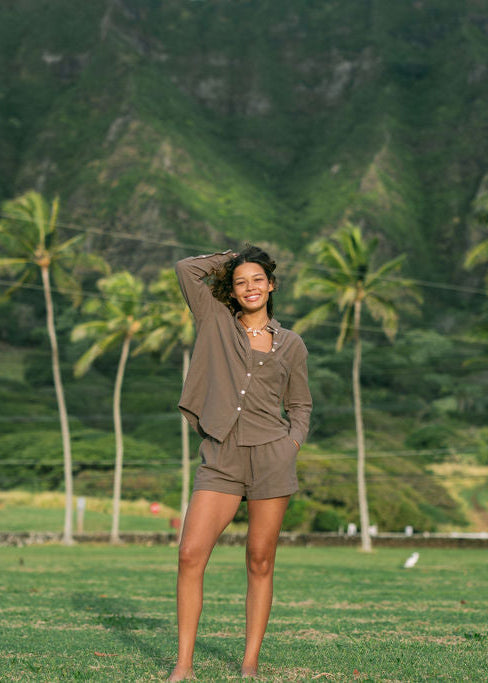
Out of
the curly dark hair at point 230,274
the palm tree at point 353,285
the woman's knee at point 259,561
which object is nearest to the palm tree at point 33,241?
the palm tree at point 353,285

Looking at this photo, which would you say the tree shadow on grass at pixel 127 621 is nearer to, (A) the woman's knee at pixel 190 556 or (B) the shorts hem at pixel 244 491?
(A) the woman's knee at pixel 190 556

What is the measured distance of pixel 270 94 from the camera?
174 metres

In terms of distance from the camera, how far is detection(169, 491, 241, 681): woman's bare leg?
4.96 meters

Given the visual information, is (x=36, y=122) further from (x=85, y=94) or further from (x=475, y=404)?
(x=475, y=404)

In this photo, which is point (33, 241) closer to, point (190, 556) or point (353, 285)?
point (353, 285)

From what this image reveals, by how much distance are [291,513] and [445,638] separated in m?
43.2

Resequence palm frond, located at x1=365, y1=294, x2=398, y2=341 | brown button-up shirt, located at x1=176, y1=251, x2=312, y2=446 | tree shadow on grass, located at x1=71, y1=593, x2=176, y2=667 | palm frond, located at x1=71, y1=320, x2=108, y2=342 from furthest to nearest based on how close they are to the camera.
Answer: palm frond, located at x1=71, y1=320, x2=108, y2=342
palm frond, located at x1=365, y1=294, x2=398, y2=341
tree shadow on grass, located at x1=71, y1=593, x2=176, y2=667
brown button-up shirt, located at x1=176, y1=251, x2=312, y2=446

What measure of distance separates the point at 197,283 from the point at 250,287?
12.3 inches

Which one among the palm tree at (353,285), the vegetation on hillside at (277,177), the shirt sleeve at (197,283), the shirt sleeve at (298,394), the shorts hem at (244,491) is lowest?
the shorts hem at (244,491)

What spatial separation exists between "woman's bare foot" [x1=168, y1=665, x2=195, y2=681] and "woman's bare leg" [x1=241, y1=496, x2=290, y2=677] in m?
0.37

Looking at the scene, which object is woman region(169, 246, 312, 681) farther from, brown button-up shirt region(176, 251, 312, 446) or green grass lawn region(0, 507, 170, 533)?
green grass lawn region(0, 507, 170, 533)

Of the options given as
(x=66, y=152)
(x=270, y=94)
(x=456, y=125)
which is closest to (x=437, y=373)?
(x=456, y=125)

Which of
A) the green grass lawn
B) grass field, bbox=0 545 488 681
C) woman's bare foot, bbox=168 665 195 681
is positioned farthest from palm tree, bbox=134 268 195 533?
woman's bare foot, bbox=168 665 195 681

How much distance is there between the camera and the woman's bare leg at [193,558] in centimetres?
496
